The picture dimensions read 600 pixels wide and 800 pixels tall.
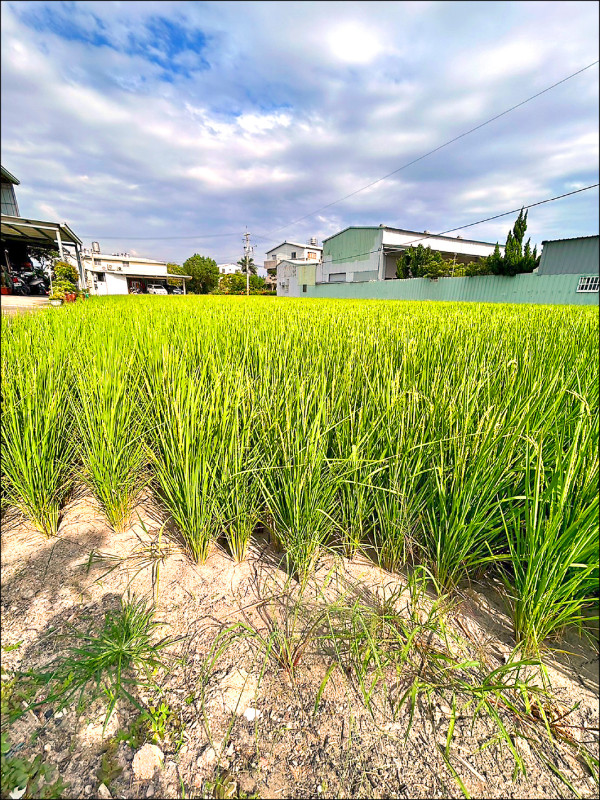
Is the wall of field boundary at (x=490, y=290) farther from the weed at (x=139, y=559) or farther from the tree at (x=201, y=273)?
the tree at (x=201, y=273)

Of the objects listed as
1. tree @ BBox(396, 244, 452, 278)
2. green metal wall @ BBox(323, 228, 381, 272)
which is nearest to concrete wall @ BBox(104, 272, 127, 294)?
green metal wall @ BBox(323, 228, 381, 272)

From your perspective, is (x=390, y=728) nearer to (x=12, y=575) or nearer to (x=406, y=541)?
(x=406, y=541)

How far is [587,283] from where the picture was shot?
11.1 m

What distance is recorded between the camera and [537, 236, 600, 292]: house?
428 inches

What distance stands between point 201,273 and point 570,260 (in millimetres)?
41045

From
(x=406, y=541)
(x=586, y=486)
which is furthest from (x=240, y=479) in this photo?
(x=586, y=486)

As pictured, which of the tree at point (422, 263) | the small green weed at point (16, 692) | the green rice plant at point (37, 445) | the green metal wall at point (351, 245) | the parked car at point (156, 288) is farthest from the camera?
the parked car at point (156, 288)

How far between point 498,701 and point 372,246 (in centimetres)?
2726

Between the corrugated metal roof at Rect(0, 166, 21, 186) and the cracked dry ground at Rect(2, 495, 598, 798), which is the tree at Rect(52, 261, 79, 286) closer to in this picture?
the corrugated metal roof at Rect(0, 166, 21, 186)

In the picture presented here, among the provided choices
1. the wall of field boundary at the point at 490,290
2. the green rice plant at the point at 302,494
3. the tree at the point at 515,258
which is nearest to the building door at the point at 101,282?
the wall of field boundary at the point at 490,290

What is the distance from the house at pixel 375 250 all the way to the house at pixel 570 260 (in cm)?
1024

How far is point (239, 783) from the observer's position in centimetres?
59

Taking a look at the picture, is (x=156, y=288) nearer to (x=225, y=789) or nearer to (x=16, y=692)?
(x=16, y=692)

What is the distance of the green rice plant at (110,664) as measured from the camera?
2.30 feet
